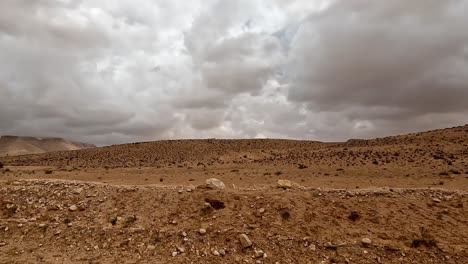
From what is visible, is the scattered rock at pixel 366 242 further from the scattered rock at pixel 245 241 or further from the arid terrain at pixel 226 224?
the scattered rock at pixel 245 241

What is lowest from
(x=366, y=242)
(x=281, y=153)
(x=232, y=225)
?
(x=366, y=242)

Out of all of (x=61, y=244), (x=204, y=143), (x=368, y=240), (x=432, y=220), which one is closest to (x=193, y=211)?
(x=61, y=244)

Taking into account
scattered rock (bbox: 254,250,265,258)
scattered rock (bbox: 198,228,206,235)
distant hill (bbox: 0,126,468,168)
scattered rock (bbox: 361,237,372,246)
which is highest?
distant hill (bbox: 0,126,468,168)


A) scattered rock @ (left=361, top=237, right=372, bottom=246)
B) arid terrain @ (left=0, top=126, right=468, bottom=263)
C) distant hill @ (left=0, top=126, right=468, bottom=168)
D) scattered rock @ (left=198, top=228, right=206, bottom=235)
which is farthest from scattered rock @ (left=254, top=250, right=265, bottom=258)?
distant hill @ (left=0, top=126, right=468, bottom=168)

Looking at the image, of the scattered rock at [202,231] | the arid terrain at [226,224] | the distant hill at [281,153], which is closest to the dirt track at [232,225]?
the arid terrain at [226,224]

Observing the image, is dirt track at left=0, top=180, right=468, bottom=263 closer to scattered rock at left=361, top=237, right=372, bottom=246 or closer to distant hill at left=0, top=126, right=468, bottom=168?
scattered rock at left=361, top=237, right=372, bottom=246

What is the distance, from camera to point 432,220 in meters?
11.4

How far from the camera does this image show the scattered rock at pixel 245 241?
10570mm

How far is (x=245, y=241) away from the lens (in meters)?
10.6

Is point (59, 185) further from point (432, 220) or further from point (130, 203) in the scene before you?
point (432, 220)

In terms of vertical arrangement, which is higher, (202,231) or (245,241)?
(202,231)

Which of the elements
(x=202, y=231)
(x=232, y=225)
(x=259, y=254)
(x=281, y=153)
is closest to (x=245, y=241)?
(x=259, y=254)

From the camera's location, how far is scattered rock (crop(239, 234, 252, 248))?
1057 centimetres

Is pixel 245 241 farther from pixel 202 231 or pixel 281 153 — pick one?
pixel 281 153
